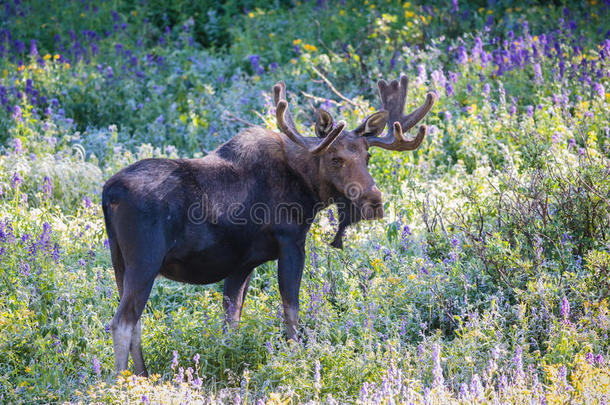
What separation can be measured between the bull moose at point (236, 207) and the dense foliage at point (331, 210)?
39cm

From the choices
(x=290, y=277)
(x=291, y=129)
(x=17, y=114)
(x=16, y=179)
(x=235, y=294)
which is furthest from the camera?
(x=17, y=114)

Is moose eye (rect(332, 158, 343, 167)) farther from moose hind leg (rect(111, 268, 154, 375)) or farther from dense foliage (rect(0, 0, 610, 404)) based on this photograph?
moose hind leg (rect(111, 268, 154, 375))

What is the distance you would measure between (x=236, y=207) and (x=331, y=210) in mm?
1218

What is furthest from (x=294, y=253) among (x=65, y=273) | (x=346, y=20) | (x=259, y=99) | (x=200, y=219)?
(x=346, y=20)

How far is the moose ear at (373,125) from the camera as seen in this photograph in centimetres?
605

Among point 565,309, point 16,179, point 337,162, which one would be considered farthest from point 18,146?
point 565,309

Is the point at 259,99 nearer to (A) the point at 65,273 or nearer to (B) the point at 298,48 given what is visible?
(B) the point at 298,48

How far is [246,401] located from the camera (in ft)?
17.0

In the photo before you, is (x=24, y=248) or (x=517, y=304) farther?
(x=24, y=248)

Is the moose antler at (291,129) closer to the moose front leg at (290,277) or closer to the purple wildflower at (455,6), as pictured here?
the moose front leg at (290,277)

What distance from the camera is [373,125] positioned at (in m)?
6.12

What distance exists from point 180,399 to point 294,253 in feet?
4.94

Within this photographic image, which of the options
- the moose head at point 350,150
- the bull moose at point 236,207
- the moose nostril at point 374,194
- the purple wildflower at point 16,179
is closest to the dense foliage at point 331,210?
the purple wildflower at point 16,179

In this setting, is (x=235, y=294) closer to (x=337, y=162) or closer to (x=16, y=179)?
(x=337, y=162)
